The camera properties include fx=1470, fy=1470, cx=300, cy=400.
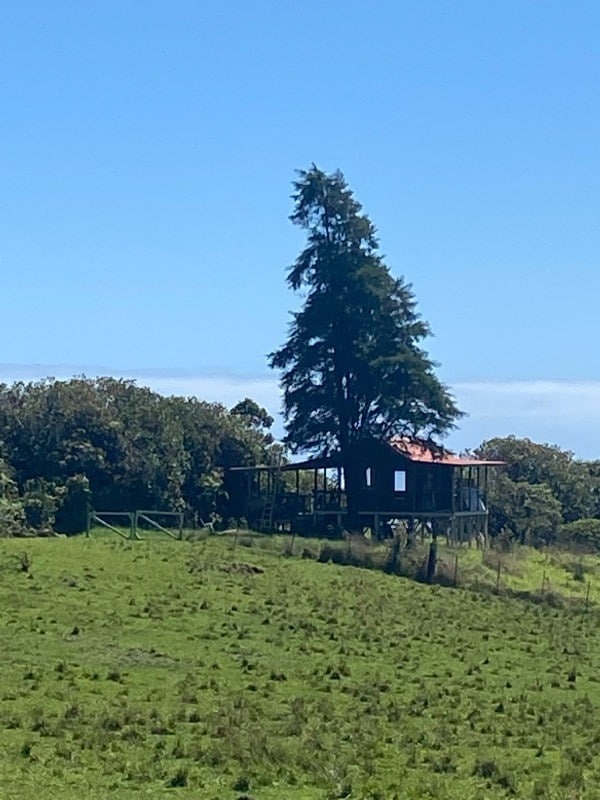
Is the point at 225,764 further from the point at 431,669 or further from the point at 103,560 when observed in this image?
the point at 103,560

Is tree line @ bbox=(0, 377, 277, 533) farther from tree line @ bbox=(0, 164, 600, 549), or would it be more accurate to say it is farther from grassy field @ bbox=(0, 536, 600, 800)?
grassy field @ bbox=(0, 536, 600, 800)

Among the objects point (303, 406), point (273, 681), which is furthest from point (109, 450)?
point (273, 681)

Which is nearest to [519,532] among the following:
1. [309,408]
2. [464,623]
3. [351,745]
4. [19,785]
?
[309,408]

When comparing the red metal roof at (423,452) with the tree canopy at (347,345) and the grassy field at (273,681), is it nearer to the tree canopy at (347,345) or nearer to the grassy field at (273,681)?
the tree canopy at (347,345)

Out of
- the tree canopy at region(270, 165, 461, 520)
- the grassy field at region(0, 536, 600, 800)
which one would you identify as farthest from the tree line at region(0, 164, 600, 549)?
the grassy field at region(0, 536, 600, 800)

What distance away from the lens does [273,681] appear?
2705 cm

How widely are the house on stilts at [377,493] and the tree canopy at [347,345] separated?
102 centimetres

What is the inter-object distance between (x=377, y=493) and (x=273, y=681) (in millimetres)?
38044

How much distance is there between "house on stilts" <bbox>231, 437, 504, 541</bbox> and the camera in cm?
6419

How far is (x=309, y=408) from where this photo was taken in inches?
2520

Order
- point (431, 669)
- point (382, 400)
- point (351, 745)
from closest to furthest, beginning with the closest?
point (351, 745)
point (431, 669)
point (382, 400)

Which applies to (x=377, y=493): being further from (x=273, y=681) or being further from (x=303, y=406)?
(x=273, y=681)

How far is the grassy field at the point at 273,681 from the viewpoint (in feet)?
62.4

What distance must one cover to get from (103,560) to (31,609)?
27.8 feet
